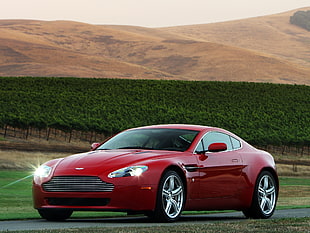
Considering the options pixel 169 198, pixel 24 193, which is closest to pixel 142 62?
pixel 24 193

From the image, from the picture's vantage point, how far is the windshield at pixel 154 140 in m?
12.0

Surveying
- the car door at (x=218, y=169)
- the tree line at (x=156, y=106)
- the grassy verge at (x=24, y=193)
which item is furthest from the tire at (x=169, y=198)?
the tree line at (x=156, y=106)

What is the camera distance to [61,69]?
14825cm

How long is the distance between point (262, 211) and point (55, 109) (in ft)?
185

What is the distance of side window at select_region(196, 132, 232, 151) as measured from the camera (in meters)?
12.3

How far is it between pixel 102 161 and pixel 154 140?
136 centimetres

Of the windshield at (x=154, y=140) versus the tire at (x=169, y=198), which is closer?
the tire at (x=169, y=198)

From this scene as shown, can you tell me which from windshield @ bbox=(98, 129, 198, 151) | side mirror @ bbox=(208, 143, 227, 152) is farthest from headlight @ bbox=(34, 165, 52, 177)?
side mirror @ bbox=(208, 143, 227, 152)

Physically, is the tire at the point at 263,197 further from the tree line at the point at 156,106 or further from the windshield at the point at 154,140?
the tree line at the point at 156,106

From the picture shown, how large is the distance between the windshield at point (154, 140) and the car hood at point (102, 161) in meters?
0.41

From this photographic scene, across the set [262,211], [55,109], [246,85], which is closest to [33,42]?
[246,85]

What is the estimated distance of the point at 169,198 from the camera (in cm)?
1113

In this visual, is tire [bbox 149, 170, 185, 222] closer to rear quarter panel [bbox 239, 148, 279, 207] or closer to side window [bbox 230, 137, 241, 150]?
rear quarter panel [bbox 239, 148, 279, 207]

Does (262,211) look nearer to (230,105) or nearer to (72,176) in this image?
(72,176)
